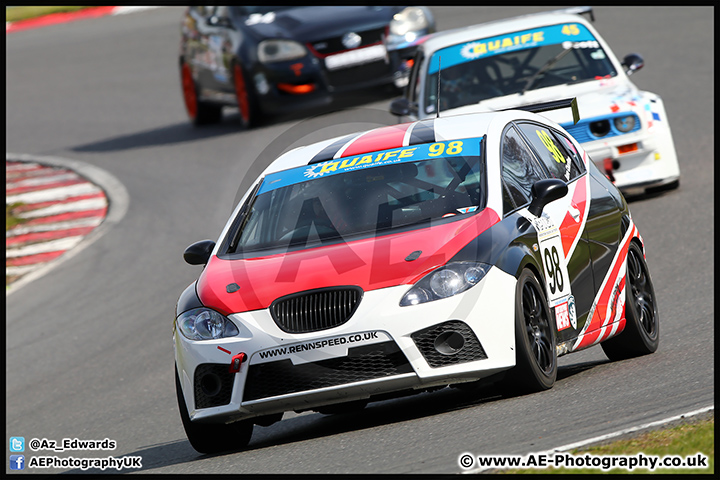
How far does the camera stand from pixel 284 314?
20.3ft

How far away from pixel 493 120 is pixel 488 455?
111 inches

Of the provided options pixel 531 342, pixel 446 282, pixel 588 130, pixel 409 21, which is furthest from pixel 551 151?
pixel 409 21

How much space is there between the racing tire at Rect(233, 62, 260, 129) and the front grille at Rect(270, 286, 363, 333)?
11836 mm

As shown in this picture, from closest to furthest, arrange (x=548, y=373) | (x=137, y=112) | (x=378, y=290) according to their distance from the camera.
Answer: (x=378, y=290)
(x=548, y=373)
(x=137, y=112)

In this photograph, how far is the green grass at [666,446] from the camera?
464 cm

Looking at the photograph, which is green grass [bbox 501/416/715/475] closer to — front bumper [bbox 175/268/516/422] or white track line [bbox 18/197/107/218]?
front bumper [bbox 175/268/516/422]

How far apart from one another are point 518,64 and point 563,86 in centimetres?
54

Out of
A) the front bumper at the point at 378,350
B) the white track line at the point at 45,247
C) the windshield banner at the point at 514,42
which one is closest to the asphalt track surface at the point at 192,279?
the front bumper at the point at 378,350

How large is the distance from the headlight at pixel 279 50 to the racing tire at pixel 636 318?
10.0 meters

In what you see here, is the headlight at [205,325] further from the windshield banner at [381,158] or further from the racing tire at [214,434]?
the windshield banner at [381,158]

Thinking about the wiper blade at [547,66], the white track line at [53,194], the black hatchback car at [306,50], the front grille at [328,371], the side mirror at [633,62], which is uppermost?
the front grille at [328,371]

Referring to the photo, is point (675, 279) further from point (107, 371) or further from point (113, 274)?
point (113, 274)

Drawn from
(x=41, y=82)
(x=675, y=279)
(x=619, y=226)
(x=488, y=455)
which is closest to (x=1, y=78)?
(x=41, y=82)

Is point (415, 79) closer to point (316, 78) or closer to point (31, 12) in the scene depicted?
point (316, 78)
